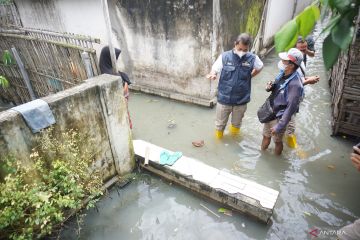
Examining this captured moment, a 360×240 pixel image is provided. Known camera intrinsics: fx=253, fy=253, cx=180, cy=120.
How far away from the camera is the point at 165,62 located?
706cm

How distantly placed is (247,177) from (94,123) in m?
2.83

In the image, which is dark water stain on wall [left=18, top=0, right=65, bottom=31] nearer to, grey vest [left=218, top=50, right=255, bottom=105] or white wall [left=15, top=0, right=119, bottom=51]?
white wall [left=15, top=0, right=119, bottom=51]

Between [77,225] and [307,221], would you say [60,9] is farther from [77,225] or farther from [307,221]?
[307,221]

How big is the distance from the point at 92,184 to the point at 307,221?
10.7 ft

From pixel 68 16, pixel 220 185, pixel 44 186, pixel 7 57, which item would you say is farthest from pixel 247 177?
pixel 68 16

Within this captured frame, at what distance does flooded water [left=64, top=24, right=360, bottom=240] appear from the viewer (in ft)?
12.0

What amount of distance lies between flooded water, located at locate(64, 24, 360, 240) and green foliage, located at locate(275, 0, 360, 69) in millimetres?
3193

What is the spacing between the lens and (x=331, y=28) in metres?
0.95

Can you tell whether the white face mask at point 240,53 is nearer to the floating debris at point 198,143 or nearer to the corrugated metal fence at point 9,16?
the floating debris at point 198,143

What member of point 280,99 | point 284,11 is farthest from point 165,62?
point 284,11

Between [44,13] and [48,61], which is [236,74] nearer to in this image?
[48,61]

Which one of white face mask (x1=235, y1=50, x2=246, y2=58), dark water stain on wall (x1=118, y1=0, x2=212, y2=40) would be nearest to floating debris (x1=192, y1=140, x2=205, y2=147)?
white face mask (x1=235, y1=50, x2=246, y2=58)

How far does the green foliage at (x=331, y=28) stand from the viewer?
35.8 inches

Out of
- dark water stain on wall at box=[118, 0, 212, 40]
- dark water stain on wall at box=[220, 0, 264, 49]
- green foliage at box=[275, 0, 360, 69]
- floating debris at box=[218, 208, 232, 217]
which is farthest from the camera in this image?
dark water stain on wall at box=[220, 0, 264, 49]
